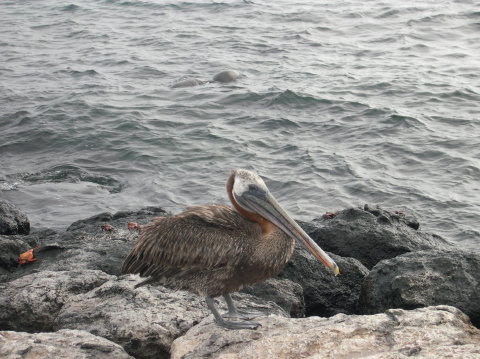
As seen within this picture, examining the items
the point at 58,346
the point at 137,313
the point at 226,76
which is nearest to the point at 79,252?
the point at 137,313

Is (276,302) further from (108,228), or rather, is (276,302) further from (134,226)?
(108,228)

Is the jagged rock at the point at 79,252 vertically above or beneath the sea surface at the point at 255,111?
above

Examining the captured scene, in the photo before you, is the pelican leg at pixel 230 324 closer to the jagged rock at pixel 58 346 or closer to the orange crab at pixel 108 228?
the jagged rock at pixel 58 346

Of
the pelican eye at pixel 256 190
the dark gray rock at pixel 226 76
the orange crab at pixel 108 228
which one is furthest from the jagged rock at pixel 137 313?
the dark gray rock at pixel 226 76

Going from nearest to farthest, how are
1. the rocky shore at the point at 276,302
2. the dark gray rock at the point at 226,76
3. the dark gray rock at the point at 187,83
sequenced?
the rocky shore at the point at 276,302
the dark gray rock at the point at 187,83
the dark gray rock at the point at 226,76

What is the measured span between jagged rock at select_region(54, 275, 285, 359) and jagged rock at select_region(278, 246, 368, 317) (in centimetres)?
127

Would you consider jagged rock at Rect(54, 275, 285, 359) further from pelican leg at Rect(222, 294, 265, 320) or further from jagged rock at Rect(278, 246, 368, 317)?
jagged rock at Rect(278, 246, 368, 317)

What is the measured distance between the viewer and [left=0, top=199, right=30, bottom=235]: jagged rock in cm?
1048

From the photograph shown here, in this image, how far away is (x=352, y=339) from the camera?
16.2 ft

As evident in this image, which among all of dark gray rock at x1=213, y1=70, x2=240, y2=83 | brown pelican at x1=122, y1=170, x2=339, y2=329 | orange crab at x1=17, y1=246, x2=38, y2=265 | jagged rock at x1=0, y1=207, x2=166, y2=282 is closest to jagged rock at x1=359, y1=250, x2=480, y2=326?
brown pelican at x1=122, y1=170, x2=339, y2=329

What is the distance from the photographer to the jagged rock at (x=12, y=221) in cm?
1048

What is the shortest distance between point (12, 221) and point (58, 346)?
18.5ft

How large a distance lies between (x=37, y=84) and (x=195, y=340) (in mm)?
16503

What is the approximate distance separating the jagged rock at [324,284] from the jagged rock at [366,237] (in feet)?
2.99
